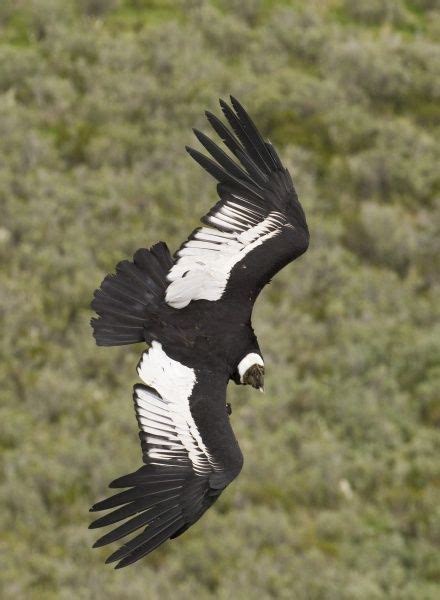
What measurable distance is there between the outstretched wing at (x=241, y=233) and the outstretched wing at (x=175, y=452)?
1.68 feet

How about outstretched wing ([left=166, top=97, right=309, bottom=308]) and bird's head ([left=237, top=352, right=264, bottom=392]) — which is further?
outstretched wing ([left=166, top=97, right=309, bottom=308])

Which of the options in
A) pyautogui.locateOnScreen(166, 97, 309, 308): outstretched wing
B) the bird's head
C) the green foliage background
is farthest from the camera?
the green foliage background

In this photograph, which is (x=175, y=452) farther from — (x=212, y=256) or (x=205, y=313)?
(x=212, y=256)

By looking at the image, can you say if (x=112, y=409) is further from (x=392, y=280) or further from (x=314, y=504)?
(x=392, y=280)

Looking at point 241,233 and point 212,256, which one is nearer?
point 212,256

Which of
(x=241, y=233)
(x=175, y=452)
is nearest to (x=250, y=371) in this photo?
(x=175, y=452)

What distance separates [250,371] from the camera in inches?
333

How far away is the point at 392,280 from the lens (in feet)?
69.2

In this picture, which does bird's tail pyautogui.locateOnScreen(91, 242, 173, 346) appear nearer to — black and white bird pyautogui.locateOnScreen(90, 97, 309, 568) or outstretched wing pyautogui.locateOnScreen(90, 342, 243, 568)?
black and white bird pyautogui.locateOnScreen(90, 97, 309, 568)

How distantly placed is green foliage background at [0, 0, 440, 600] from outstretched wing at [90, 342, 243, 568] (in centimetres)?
717

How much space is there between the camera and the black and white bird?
316 inches

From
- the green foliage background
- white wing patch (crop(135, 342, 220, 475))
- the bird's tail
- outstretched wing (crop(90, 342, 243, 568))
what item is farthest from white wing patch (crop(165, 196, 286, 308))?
the green foliage background

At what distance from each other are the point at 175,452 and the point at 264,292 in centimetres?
1195

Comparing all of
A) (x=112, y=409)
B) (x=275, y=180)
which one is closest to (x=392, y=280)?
(x=112, y=409)
